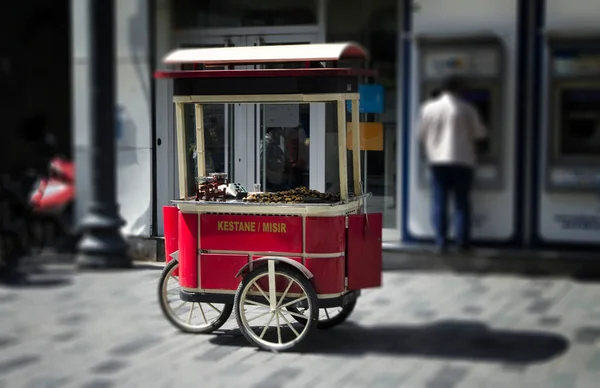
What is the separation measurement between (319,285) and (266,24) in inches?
40.5

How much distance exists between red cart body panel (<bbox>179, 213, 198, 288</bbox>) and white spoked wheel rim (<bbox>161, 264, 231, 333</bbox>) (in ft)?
0.09

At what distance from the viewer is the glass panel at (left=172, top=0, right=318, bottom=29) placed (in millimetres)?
1580

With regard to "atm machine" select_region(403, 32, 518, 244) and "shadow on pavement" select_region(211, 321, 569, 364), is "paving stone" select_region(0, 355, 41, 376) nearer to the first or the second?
"shadow on pavement" select_region(211, 321, 569, 364)

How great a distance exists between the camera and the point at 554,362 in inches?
69.9

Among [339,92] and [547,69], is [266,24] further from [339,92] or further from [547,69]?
[547,69]

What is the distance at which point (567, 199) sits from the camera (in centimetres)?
135

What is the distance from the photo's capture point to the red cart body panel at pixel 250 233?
239 cm

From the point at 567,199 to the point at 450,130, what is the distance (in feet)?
0.78

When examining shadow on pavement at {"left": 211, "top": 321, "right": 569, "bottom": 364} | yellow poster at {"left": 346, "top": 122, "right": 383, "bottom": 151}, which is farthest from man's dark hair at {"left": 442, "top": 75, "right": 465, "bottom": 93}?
shadow on pavement at {"left": 211, "top": 321, "right": 569, "bottom": 364}

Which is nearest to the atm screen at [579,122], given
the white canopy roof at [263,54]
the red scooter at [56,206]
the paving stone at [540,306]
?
the paving stone at [540,306]

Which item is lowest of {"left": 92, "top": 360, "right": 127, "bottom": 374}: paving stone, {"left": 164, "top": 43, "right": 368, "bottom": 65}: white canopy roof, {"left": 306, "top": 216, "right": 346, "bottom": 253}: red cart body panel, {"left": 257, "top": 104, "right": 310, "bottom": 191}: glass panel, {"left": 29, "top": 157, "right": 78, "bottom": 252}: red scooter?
{"left": 92, "top": 360, "right": 127, "bottom": 374}: paving stone

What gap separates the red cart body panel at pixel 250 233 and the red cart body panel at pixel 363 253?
6.4 inches

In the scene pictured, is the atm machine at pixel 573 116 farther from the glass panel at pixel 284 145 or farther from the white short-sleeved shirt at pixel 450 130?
the glass panel at pixel 284 145

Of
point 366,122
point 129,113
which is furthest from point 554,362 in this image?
point 129,113
